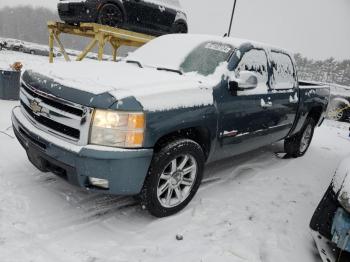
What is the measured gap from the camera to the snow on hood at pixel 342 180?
Result: 2890mm

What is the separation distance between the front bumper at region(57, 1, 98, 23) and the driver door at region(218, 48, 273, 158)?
4.94 meters

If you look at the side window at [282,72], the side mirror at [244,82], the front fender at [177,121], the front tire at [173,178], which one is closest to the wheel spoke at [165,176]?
the front tire at [173,178]

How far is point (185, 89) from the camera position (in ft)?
11.1

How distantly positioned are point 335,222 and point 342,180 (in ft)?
1.27

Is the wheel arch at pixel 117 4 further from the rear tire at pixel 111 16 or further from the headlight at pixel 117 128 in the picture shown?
the headlight at pixel 117 128

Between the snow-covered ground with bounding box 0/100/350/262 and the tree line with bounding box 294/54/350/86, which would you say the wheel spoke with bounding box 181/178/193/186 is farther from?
the tree line with bounding box 294/54/350/86

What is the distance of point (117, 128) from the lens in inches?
112

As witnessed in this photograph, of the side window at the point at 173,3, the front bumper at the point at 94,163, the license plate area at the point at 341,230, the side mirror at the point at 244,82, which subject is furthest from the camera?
the side window at the point at 173,3

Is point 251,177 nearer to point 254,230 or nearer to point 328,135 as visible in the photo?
point 254,230

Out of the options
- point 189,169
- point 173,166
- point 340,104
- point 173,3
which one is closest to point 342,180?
point 189,169

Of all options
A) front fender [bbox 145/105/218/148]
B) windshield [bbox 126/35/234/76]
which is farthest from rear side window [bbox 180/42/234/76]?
front fender [bbox 145/105/218/148]

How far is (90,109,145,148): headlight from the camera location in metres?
2.83

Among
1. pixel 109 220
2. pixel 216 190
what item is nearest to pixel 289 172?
pixel 216 190

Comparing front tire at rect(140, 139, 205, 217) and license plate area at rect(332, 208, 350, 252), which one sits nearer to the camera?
license plate area at rect(332, 208, 350, 252)
